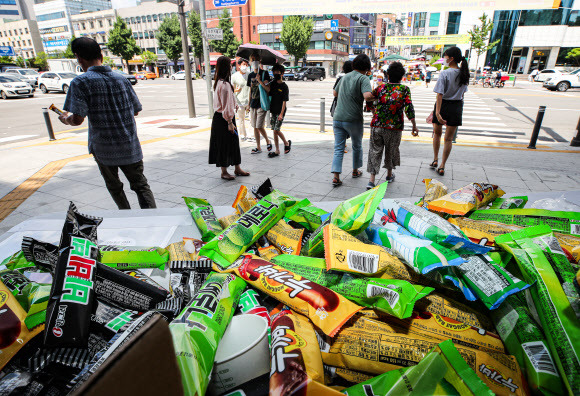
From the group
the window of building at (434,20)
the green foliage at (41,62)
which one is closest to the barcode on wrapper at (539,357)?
the green foliage at (41,62)

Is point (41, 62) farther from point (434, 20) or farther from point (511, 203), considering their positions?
point (434, 20)

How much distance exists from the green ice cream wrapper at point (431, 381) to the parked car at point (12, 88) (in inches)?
1069

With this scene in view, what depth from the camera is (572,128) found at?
33.0 ft

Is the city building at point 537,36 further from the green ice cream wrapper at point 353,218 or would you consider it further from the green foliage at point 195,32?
the green ice cream wrapper at point 353,218

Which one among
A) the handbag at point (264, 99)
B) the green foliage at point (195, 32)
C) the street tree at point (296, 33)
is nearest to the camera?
the handbag at point (264, 99)

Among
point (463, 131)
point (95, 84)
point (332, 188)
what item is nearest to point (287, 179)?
point (332, 188)

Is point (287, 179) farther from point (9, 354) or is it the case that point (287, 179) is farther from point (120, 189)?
point (9, 354)

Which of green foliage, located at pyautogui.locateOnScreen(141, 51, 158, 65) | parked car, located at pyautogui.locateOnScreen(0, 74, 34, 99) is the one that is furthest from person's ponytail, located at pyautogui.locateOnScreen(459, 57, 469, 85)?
green foliage, located at pyautogui.locateOnScreen(141, 51, 158, 65)

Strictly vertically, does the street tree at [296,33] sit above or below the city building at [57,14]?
below

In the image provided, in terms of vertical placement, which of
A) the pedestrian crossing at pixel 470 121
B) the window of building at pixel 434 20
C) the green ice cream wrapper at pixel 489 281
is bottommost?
the pedestrian crossing at pixel 470 121

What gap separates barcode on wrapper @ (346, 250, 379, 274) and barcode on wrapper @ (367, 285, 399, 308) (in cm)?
9

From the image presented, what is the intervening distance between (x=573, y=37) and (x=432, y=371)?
5580 cm

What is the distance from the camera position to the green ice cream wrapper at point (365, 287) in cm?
107

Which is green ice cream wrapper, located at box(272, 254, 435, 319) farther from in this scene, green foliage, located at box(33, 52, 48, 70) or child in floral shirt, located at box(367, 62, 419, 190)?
green foliage, located at box(33, 52, 48, 70)
